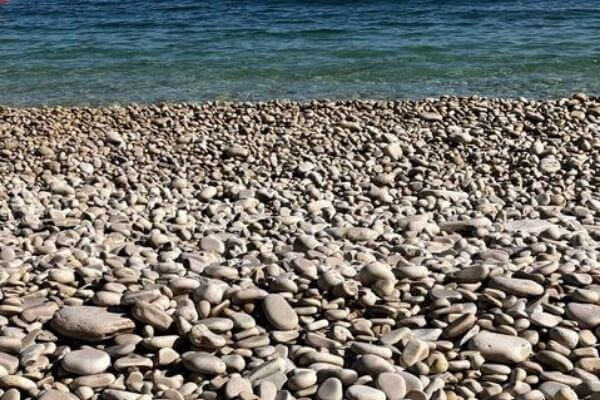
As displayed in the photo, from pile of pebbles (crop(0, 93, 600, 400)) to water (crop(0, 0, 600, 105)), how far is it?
349 cm

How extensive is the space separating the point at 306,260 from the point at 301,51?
36.4 ft

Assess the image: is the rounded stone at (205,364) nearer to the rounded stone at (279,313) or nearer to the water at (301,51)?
the rounded stone at (279,313)

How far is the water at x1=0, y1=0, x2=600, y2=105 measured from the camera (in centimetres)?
1201

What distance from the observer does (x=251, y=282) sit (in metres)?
4.16

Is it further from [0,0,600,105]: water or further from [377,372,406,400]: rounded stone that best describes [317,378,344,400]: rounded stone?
[0,0,600,105]: water

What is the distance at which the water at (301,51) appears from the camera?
39.4 ft

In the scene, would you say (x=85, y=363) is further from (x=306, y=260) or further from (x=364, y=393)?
(x=306, y=260)

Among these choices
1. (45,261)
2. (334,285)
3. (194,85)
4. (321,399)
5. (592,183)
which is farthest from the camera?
(194,85)

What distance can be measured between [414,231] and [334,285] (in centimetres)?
162

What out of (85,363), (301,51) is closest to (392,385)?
(85,363)

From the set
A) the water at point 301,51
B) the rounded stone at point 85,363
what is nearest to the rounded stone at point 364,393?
the rounded stone at point 85,363

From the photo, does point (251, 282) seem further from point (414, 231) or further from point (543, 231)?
point (543, 231)

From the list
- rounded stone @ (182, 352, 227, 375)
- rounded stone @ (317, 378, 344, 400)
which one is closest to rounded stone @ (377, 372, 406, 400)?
rounded stone @ (317, 378, 344, 400)

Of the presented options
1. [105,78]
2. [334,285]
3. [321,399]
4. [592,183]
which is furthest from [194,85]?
[321,399]
